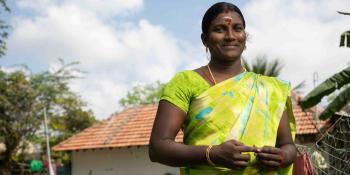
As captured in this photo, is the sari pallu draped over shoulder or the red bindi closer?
the sari pallu draped over shoulder

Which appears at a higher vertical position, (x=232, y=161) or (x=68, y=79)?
(x=68, y=79)

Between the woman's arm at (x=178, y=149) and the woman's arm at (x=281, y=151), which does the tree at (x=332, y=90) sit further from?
the woman's arm at (x=178, y=149)

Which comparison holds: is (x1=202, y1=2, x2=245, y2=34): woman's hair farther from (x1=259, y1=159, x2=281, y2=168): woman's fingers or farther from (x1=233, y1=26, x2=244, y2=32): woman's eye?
(x1=259, y1=159, x2=281, y2=168): woman's fingers

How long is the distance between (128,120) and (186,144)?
65.3ft

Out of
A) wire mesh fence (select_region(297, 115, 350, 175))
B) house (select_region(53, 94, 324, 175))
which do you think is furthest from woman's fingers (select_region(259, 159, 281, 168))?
house (select_region(53, 94, 324, 175))

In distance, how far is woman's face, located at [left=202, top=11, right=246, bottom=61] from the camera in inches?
75.6

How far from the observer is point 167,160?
176 cm

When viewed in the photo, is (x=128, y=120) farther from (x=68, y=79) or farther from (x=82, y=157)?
(x=68, y=79)

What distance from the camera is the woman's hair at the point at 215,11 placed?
→ 6.41 ft

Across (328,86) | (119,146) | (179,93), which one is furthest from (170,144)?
(119,146)

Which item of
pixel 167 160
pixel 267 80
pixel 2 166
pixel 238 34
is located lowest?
pixel 2 166

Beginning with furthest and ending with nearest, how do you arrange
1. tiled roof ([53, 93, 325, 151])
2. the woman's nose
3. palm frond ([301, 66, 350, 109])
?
tiled roof ([53, 93, 325, 151]) < palm frond ([301, 66, 350, 109]) < the woman's nose

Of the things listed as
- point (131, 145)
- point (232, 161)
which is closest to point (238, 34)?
point (232, 161)

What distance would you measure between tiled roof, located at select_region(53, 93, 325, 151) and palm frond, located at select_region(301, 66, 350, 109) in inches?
473
